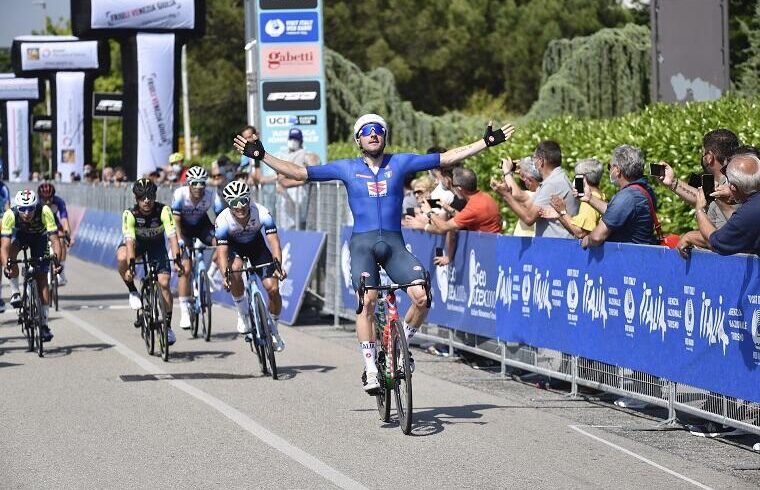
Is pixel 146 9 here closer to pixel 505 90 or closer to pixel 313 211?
pixel 313 211

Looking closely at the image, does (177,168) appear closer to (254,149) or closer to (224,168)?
(224,168)

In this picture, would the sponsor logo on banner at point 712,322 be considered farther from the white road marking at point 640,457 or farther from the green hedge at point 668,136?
the green hedge at point 668,136

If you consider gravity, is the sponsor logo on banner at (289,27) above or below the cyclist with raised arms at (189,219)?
above

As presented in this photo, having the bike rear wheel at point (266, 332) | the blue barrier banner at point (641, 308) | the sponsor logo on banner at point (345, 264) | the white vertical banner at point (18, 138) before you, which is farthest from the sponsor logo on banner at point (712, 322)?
the white vertical banner at point (18, 138)

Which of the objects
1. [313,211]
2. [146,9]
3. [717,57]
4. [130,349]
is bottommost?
[130,349]

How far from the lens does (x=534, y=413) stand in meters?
11.6

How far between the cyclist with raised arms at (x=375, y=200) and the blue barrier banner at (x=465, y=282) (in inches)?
113

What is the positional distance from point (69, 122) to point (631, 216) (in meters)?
45.1

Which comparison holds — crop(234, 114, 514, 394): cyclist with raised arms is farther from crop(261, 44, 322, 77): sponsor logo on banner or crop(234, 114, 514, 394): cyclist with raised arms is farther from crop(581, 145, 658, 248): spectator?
crop(261, 44, 322, 77): sponsor logo on banner

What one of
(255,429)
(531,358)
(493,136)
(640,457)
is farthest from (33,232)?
(640,457)

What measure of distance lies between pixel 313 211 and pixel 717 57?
5.57 metres

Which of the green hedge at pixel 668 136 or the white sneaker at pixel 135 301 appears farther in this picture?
the white sneaker at pixel 135 301

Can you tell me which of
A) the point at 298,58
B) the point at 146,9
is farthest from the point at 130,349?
the point at 146,9

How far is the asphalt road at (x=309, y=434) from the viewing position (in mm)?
8844
